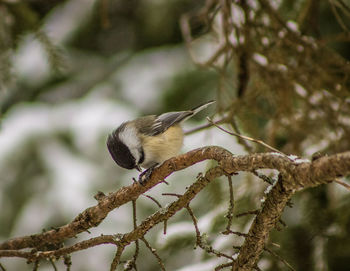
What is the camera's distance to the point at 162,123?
196cm

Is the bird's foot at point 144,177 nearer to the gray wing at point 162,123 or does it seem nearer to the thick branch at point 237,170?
the thick branch at point 237,170

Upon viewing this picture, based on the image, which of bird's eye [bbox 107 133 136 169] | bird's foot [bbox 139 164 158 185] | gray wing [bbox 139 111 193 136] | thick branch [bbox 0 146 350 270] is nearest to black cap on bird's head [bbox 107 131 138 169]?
bird's eye [bbox 107 133 136 169]

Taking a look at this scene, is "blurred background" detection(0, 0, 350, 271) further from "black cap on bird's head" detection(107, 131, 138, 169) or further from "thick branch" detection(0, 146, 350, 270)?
"black cap on bird's head" detection(107, 131, 138, 169)

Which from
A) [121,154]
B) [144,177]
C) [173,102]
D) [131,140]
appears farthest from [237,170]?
[173,102]

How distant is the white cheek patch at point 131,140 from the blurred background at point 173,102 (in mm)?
288

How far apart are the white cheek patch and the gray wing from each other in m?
0.07

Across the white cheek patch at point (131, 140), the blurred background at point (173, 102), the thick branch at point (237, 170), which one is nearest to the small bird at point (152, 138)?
the white cheek patch at point (131, 140)

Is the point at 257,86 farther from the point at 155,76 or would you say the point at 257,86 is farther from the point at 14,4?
the point at 155,76

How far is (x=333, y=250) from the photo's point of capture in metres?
1.70

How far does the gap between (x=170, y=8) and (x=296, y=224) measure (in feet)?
7.16

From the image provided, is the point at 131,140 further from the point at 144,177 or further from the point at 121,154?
the point at 144,177

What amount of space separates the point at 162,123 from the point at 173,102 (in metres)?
1.25

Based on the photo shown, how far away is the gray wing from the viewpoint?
1.91 metres

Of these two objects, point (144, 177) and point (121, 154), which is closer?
point (144, 177)
